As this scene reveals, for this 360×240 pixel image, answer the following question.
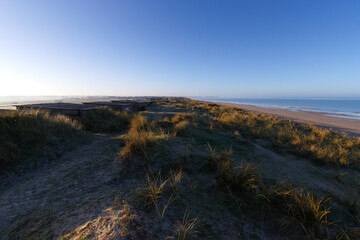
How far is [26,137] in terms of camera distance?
13.4 feet

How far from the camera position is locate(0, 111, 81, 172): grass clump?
3397 mm

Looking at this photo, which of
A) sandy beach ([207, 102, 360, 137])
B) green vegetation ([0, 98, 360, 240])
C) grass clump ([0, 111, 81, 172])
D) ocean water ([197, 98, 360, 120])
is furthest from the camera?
ocean water ([197, 98, 360, 120])

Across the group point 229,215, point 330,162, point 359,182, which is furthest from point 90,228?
point 330,162

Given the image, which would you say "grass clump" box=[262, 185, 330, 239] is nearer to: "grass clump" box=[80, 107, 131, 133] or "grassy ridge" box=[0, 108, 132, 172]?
"grassy ridge" box=[0, 108, 132, 172]

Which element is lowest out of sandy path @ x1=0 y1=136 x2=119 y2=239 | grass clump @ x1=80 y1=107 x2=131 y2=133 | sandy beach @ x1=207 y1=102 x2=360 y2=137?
sandy beach @ x1=207 y1=102 x2=360 y2=137

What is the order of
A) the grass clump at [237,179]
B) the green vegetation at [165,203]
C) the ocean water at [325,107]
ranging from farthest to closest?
the ocean water at [325,107]
the grass clump at [237,179]
the green vegetation at [165,203]

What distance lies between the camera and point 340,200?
2814 millimetres

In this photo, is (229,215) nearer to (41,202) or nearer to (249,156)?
(41,202)

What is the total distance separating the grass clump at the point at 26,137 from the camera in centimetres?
340

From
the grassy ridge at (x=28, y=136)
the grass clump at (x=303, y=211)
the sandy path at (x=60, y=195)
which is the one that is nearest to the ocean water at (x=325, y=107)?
the grass clump at (x=303, y=211)

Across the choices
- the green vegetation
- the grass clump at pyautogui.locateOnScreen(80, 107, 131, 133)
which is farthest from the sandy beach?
the grass clump at pyautogui.locateOnScreen(80, 107, 131, 133)

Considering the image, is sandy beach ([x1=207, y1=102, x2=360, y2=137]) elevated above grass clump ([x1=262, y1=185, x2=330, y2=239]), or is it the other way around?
grass clump ([x1=262, y1=185, x2=330, y2=239])

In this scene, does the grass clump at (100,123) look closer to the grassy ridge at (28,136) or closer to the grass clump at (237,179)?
the grassy ridge at (28,136)

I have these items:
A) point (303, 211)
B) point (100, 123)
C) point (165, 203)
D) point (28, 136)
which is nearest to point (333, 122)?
point (303, 211)
